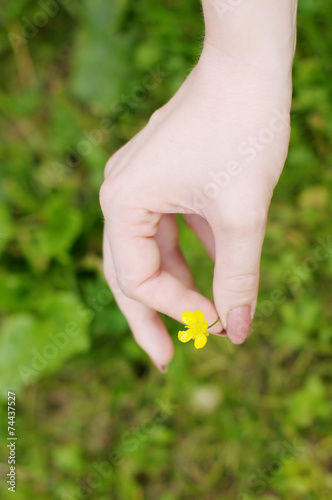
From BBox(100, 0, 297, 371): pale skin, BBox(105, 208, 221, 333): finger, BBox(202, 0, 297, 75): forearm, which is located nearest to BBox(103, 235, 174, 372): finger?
BBox(105, 208, 221, 333): finger

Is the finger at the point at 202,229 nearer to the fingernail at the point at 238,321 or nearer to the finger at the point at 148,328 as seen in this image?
the finger at the point at 148,328

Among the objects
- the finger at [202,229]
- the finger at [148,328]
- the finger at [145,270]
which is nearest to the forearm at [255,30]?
the finger at [145,270]

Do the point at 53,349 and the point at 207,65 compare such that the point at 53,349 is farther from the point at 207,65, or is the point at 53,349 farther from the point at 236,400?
the point at 207,65

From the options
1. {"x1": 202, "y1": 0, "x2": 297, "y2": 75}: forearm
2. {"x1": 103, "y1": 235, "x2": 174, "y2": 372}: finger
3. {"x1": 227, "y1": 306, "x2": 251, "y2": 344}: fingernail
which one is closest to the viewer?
{"x1": 202, "y1": 0, "x2": 297, "y2": 75}: forearm

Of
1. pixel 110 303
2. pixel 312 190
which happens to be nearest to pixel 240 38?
pixel 312 190

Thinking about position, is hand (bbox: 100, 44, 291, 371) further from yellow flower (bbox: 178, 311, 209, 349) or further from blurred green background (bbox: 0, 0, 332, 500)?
blurred green background (bbox: 0, 0, 332, 500)
